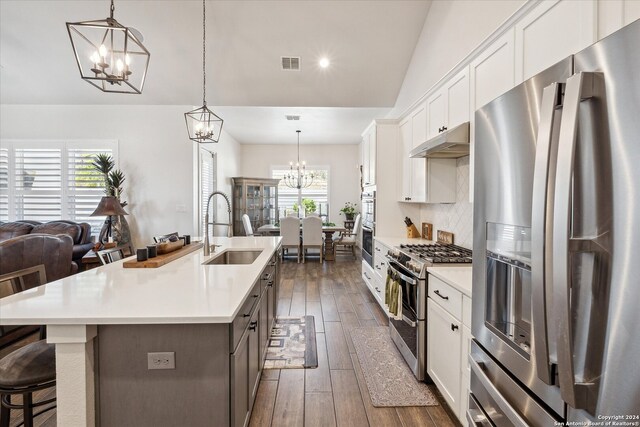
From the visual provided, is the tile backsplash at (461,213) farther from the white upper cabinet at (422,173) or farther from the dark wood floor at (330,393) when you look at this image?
the dark wood floor at (330,393)

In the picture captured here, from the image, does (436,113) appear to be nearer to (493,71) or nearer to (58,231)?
(493,71)

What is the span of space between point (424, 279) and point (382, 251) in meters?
1.36

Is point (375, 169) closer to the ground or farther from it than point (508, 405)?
farther from it

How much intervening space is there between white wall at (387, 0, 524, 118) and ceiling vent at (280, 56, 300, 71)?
158 centimetres

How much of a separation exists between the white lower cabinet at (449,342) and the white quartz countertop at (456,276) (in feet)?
0.13

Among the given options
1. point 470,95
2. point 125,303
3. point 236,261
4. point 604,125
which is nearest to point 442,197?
point 470,95

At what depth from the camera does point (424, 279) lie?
2.20 metres

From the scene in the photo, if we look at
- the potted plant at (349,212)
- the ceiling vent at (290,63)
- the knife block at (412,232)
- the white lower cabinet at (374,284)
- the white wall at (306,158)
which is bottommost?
the white lower cabinet at (374,284)

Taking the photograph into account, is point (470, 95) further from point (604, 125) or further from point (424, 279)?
point (604, 125)

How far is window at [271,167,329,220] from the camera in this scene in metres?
8.48

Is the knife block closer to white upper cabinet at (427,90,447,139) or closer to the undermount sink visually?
white upper cabinet at (427,90,447,139)

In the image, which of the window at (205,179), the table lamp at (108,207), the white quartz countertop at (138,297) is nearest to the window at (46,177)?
the table lamp at (108,207)

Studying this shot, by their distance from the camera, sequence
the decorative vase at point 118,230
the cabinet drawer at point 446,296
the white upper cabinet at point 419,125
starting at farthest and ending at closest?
the decorative vase at point 118,230 < the white upper cabinet at point 419,125 < the cabinet drawer at point 446,296

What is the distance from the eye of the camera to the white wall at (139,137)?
16.3ft
